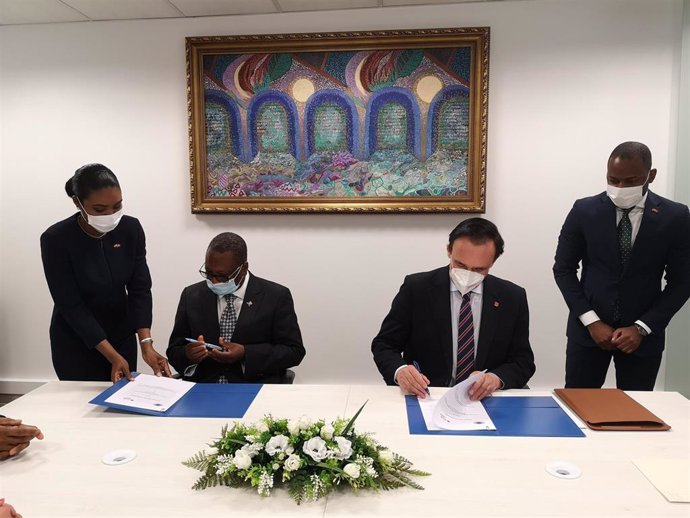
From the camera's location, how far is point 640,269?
2.34m

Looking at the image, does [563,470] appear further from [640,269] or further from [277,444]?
[640,269]

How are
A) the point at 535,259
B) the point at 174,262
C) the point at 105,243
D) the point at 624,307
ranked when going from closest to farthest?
the point at 105,243, the point at 624,307, the point at 535,259, the point at 174,262

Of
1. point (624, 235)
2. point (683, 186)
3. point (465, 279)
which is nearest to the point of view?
point (465, 279)

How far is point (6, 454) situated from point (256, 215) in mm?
2403

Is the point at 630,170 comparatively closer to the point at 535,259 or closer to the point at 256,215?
the point at 535,259

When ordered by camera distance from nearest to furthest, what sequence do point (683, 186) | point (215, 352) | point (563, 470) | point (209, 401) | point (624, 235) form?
point (563, 470), point (209, 401), point (215, 352), point (624, 235), point (683, 186)

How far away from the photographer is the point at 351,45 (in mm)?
3391

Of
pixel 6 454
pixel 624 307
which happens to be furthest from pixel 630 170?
pixel 6 454

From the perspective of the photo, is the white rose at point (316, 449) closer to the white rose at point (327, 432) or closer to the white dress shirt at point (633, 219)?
the white rose at point (327, 432)

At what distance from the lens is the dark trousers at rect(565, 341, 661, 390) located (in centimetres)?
240

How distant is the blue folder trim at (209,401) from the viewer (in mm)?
1665

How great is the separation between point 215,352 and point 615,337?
1775 mm

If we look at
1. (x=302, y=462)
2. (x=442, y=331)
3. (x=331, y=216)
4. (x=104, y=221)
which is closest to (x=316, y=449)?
(x=302, y=462)

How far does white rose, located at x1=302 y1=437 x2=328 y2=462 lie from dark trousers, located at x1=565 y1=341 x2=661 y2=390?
68.4 inches
